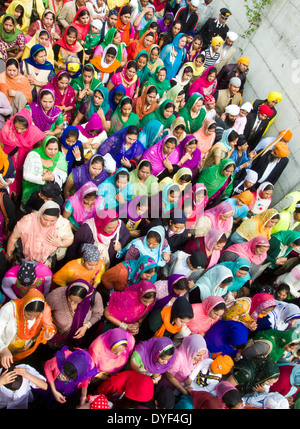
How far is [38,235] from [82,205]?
635mm

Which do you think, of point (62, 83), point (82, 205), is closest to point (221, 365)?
point (82, 205)

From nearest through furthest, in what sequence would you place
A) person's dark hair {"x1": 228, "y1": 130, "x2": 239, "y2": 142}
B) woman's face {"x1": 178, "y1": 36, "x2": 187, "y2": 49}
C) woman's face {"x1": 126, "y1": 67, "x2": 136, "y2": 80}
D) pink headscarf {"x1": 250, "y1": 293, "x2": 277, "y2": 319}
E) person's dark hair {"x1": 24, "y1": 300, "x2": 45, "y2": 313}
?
person's dark hair {"x1": 24, "y1": 300, "x2": 45, "y2": 313}
pink headscarf {"x1": 250, "y1": 293, "x2": 277, "y2": 319}
woman's face {"x1": 126, "y1": 67, "x2": 136, "y2": 80}
person's dark hair {"x1": 228, "y1": 130, "x2": 239, "y2": 142}
woman's face {"x1": 178, "y1": 36, "x2": 187, "y2": 49}

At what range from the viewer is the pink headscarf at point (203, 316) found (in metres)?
3.36

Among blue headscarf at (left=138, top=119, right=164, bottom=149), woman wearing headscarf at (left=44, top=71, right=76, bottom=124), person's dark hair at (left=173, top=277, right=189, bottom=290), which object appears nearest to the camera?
person's dark hair at (left=173, top=277, right=189, bottom=290)

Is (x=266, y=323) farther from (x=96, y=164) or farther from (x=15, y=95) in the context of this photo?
(x=15, y=95)

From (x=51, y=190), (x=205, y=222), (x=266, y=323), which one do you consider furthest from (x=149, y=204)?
(x=266, y=323)

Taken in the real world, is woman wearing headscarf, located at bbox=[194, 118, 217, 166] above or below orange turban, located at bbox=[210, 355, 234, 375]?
above

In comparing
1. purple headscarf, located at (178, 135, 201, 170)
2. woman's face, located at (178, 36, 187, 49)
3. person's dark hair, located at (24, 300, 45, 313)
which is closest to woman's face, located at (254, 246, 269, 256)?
purple headscarf, located at (178, 135, 201, 170)

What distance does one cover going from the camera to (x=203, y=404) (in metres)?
2.84

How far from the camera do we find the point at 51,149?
362 cm

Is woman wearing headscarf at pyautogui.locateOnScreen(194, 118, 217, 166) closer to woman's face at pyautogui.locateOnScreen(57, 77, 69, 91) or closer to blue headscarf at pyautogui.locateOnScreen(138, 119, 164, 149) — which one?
blue headscarf at pyautogui.locateOnScreen(138, 119, 164, 149)

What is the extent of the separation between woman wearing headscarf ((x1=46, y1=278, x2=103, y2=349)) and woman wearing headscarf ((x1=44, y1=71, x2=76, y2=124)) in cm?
278

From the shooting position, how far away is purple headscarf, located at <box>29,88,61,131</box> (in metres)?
4.10
